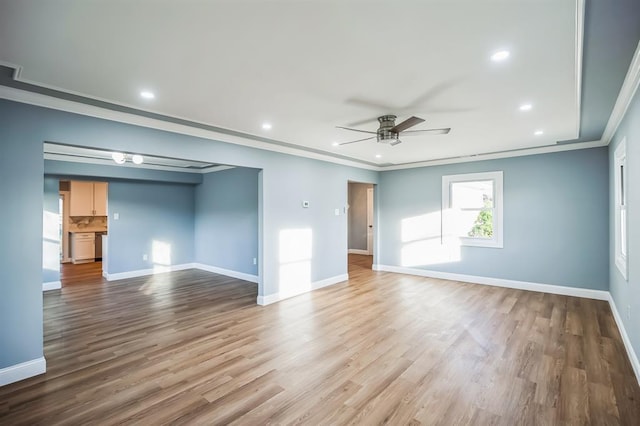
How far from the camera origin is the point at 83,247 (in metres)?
8.95

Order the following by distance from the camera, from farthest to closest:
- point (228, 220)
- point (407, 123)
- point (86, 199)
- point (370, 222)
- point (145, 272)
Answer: point (370, 222)
point (86, 199)
point (145, 272)
point (228, 220)
point (407, 123)

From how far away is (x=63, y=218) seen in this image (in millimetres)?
9250

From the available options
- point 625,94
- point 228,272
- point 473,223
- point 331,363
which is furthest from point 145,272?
point 625,94

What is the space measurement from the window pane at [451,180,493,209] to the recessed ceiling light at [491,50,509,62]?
4.34 metres

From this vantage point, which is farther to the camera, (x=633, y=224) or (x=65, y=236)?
(x=65, y=236)

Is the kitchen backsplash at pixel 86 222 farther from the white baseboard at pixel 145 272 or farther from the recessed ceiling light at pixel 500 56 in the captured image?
the recessed ceiling light at pixel 500 56

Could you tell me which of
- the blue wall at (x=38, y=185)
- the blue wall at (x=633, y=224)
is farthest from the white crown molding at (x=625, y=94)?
the blue wall at (x=38, y=185)

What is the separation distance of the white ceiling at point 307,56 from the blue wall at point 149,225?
14.7 feet

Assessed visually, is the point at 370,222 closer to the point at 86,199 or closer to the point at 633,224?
the point at 633,224

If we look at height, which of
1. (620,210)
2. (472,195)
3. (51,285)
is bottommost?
(51,285)

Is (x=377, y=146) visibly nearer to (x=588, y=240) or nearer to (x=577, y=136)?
(x=577, y=136)

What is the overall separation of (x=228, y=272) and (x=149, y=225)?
223cm

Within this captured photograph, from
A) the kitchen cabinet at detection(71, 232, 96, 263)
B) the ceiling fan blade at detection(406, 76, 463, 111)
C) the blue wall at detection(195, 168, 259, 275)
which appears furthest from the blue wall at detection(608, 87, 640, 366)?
the kitchen cabinet at detection(71, 232, 96, 263)

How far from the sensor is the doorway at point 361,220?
10.7m
